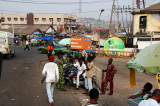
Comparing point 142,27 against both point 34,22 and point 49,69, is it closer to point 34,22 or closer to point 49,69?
point 49,69

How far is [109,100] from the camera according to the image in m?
8.80

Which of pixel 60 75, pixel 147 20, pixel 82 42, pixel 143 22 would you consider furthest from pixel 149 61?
pixel 143 22

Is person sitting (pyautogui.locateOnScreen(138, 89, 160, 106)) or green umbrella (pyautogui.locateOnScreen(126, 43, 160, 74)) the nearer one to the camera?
person sitting (pyautogui.locateOnScreen(138, 89, 160, 106))

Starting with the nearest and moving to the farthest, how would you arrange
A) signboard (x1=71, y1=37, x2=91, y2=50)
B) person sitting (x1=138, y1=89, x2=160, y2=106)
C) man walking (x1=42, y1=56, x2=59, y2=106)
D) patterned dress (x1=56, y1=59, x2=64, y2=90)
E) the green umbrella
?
person sitting (x1=138, y1=89, x2=160, y2=106)
the green umbrella
man walking (x1=42, y1=56, x2=59, y2=106)
patterned dress (x1=56, y1=59, x2=64, y2=90)
signboard (x1=71, y1=37, x2=91, y2=50)

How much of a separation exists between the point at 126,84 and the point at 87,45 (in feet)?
26.3

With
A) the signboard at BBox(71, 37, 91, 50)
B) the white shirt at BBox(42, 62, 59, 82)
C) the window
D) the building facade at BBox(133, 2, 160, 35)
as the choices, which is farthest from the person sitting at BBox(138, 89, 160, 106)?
the window

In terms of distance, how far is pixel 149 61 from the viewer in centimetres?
477

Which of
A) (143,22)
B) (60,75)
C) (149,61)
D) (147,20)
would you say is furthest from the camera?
(143,22)

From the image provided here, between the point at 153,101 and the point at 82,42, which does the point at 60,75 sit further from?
the point at 82,42

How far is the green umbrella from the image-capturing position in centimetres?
462

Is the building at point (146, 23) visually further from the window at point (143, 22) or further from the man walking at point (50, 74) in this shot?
the man walking at point (50, 74)

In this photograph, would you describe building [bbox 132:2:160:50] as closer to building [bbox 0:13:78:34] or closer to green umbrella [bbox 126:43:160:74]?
green umbrella [bbox 126:43:160:74]

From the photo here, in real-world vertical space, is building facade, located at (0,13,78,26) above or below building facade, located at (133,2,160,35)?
above

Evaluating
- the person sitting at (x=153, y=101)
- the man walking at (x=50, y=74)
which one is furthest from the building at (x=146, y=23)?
the person sitting at (x=153, y=101)
